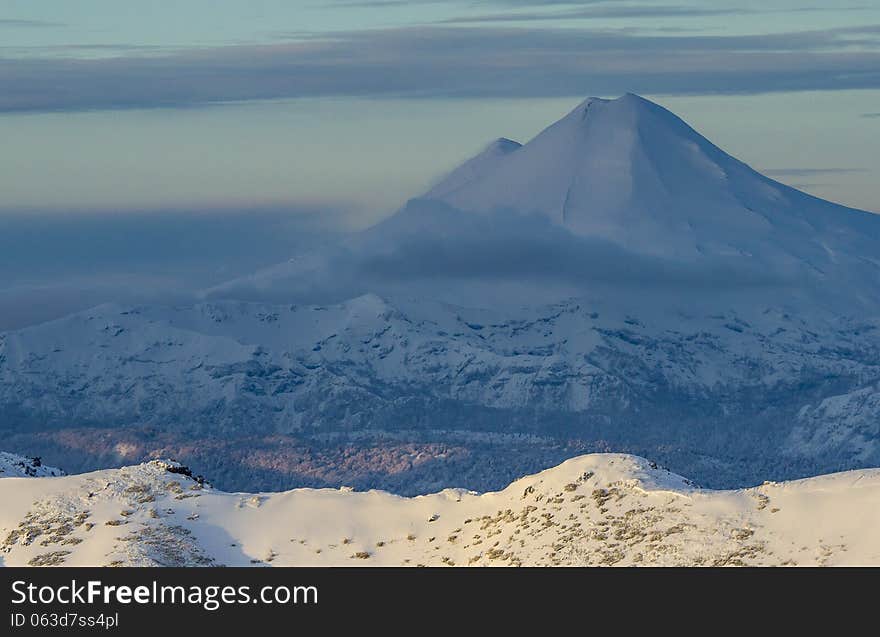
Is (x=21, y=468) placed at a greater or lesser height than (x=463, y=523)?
lesser

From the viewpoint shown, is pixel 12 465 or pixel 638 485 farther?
pixel 12 465

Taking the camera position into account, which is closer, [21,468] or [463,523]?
[463,523]
